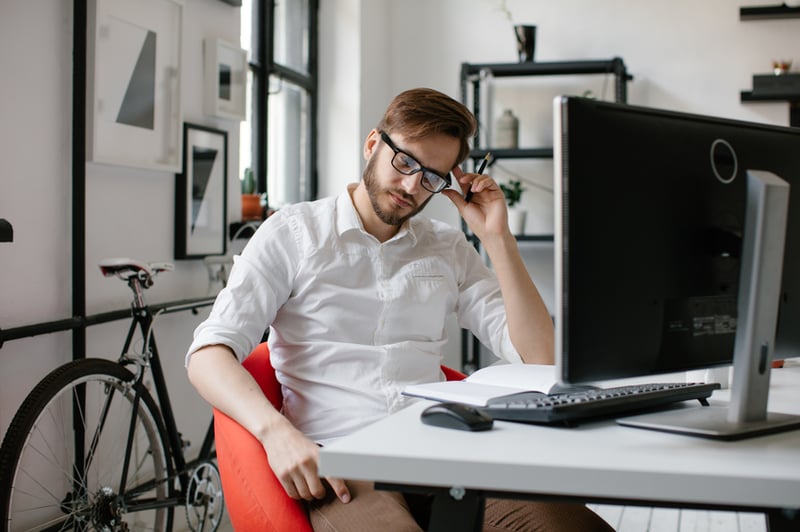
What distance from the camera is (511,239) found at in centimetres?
179

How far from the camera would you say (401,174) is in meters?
1.70

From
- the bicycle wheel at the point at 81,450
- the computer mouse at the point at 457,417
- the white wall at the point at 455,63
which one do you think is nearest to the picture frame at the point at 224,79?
the white wall at the point at 455,63

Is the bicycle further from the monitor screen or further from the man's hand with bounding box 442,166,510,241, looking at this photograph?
the monitor screen

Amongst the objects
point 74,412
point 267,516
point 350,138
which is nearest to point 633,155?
point 267,516

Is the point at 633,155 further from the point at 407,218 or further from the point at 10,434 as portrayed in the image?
the point at 10,434

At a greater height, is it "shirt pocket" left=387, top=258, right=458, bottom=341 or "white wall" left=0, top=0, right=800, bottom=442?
"white wall" left=0, top=0, right=800, bottom=442

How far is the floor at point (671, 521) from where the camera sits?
2857 mm

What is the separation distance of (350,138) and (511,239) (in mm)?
2739

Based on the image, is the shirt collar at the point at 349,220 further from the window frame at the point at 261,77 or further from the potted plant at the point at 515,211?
the potted plant at the point at 515,211

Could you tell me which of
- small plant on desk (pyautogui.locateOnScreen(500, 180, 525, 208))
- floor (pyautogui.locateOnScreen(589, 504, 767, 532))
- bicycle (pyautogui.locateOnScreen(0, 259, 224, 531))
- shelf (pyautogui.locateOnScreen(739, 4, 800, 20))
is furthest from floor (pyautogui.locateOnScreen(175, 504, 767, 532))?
shelf (pyautogui.locateOnScreen(739, 4, 800, 20))

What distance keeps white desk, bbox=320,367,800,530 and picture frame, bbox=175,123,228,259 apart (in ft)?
6.27

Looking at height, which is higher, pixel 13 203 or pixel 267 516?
pixel 13 203

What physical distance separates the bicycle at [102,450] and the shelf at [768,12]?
3287 mm

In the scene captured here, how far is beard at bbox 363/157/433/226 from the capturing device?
1735mm
